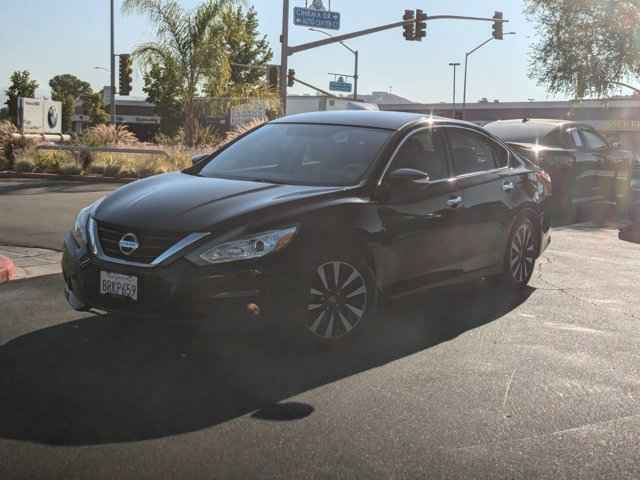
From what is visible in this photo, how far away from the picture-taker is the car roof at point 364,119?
279 inches

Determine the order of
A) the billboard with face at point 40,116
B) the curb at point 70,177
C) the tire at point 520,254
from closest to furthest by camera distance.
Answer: the tire at point 520,254, the curb at point 70,177, the billboard with face at point 40,116

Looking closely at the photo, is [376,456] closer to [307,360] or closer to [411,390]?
[411,390]

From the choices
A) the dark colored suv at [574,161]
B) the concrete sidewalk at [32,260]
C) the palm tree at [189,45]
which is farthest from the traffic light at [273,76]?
the concrete sidewalk at [32,260]

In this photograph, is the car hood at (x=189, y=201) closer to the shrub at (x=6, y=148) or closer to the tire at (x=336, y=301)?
the tire at (x=336, y=301)

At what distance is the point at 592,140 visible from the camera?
601 inches

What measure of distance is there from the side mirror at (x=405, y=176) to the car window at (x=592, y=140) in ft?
30.5

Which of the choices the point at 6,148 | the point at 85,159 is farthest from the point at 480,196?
the point at 6,148

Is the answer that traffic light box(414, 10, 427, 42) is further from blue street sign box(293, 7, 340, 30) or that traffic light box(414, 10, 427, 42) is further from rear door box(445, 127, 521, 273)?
rear door box(445, 127, 521, 273)

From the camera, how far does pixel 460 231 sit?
716cm

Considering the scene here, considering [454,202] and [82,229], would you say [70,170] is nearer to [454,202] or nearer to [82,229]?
[454,202]

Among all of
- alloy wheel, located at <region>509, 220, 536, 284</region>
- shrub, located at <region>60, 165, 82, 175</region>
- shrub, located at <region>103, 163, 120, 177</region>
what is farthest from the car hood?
shrub, located at <region>60, 165, 82, 175</region>

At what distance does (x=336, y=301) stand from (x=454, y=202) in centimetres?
165

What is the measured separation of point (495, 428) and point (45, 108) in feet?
213

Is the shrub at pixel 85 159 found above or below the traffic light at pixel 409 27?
below
